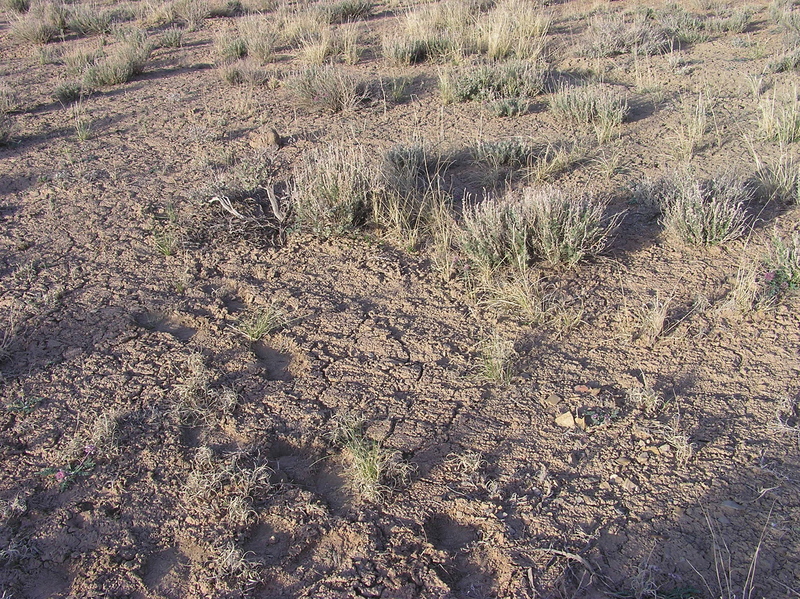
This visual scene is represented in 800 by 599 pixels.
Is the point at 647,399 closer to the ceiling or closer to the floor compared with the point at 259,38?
closer to the floor

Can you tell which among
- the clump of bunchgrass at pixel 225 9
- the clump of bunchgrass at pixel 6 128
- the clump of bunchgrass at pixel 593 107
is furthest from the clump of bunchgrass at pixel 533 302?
the clump of bunchgrass at pixel 225 9

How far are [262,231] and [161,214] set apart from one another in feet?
3.14

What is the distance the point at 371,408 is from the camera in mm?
3537

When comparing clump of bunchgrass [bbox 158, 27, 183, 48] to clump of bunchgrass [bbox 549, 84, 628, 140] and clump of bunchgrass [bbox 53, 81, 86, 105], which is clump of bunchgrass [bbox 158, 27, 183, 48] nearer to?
clump of bunchgrass [bbox 53, 81, 86, 105]

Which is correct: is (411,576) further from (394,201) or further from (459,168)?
(459,168)

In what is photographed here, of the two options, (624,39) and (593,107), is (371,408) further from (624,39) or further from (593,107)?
(624,39)

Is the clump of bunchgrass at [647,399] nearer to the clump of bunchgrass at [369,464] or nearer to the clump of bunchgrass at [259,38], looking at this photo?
the clump of bunchgrass at [369,464]

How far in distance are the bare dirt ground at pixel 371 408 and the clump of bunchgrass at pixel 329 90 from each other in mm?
1696

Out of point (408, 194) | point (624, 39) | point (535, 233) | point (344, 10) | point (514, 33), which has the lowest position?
point (535, 233)

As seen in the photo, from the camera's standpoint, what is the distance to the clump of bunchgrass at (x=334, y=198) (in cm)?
502

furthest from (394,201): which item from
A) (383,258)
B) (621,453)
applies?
(621,453)

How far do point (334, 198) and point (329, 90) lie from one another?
2633 mm

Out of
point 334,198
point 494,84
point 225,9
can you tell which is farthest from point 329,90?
point 225,9

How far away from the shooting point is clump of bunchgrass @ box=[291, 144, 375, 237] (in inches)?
197
